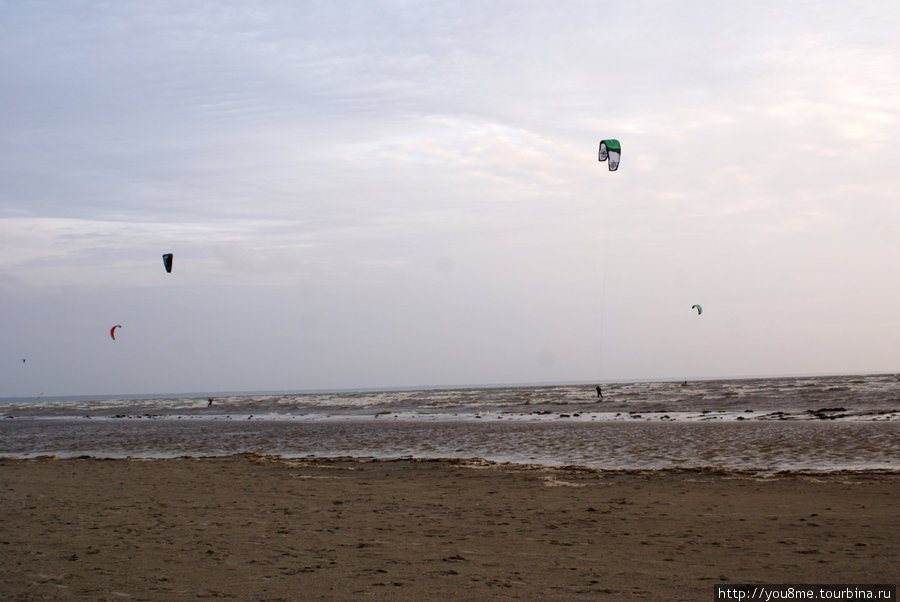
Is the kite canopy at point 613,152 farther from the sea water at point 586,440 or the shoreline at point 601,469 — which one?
the shoreline at point 601,469

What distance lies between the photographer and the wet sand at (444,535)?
21.8ft

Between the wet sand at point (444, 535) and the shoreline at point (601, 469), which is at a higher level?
the wet sand at point (444, 535)

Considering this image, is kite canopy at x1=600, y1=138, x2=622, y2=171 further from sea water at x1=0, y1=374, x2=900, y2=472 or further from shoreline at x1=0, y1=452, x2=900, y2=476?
shoreline at x1=0, y1=452, x2=900, y2=476

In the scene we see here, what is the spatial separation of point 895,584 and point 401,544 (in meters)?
5.24

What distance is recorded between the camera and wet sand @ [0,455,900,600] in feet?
21.8

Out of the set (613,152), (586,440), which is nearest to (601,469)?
(586,440)

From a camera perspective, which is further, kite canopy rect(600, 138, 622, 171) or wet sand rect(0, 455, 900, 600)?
kite canopy rect(600, 138, 622, 171)

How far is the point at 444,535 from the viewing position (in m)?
8.94

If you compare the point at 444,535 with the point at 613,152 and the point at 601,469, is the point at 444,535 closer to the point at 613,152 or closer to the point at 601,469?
the point at 601,469

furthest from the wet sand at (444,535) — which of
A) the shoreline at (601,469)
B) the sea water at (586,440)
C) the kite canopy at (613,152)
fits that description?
the kite canopy at (613,152)

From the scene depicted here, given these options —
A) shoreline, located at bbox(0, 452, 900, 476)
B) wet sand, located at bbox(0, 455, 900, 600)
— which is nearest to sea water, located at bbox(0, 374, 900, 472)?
shoreline, located at bbox(0, 452, 900, 476)

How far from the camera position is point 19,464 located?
17641 mm

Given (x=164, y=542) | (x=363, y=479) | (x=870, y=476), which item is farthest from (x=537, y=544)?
A: (x=870, y=476)

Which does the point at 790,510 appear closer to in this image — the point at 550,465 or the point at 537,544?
the point at 537,544
